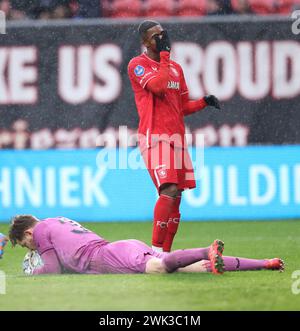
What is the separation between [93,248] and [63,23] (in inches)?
228

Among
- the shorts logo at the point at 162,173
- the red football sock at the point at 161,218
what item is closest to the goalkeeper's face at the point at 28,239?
the red football sock at the point at 161,218

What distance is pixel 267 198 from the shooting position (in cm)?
1276

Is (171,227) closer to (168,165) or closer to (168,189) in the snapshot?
(168,189)

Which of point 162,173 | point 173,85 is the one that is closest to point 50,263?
point 162,173

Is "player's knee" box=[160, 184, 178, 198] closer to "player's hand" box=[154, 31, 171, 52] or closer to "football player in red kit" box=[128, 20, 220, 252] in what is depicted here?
"football player in red kit" box=[128, 20, 220, 252]

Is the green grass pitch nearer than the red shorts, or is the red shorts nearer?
the green grass pitch

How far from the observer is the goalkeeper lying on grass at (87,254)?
7.81 m

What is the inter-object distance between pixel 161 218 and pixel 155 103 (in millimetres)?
980

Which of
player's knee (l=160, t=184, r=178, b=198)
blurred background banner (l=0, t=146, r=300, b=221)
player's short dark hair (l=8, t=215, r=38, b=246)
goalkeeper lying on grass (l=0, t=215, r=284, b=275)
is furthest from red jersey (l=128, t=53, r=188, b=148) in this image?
blurred background banner (l=0, t=146, r=300, b=221)

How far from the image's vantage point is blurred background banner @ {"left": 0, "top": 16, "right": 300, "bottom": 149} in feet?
42.4

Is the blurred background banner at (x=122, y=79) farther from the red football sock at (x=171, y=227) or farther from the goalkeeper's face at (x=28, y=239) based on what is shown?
the goalkeeper's face at (x=28, y=239)

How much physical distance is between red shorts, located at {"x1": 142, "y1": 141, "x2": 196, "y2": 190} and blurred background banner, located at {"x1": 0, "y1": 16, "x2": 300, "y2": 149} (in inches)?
159

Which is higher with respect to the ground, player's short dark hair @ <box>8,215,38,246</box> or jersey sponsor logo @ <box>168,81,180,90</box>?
jersey sponsor logo @ <box>168,81,180,90</box>
